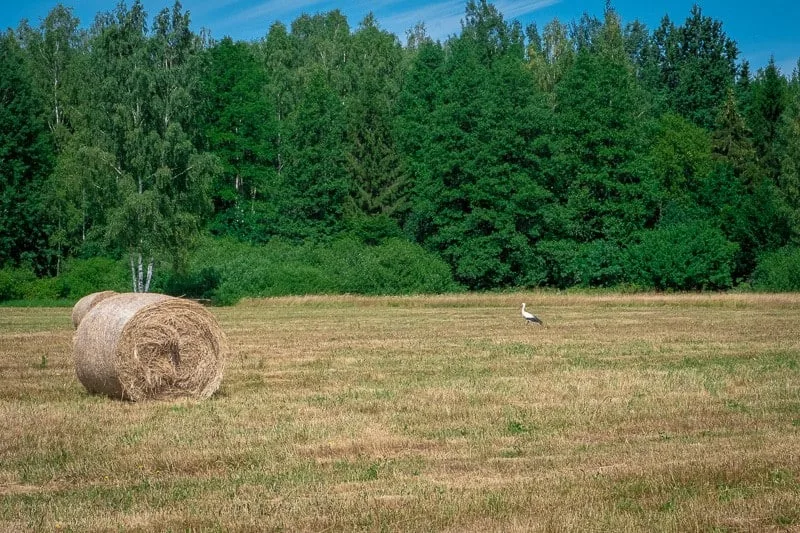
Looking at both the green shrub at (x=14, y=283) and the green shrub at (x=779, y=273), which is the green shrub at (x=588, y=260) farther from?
the green shrub at (x=14, y=283)

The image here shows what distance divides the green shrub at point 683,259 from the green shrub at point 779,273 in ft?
6.76

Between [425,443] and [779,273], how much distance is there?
4849 centimetres

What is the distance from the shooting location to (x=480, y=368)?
20.2 m

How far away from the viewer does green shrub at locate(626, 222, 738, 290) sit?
59688 millimetres

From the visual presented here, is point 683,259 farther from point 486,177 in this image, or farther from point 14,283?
point 14,283

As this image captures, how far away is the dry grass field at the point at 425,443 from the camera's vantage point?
9.05 m

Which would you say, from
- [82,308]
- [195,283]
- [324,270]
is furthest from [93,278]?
[82,308]

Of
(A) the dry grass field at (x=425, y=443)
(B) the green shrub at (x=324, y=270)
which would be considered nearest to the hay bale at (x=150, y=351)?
(A) the dry grass field at (x=425, y=443)

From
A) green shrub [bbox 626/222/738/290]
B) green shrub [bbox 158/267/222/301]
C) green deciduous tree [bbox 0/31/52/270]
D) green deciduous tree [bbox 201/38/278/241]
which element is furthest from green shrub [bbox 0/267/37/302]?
green shrub [bbox 626/222/738/290]

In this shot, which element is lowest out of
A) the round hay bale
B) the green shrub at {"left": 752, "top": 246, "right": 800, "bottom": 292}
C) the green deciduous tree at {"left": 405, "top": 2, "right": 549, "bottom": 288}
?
the green shrub at {"left": 752, "top": 246, "right": 800, "bottom": 292}

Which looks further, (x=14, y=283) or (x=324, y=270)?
(x=324, y=270)

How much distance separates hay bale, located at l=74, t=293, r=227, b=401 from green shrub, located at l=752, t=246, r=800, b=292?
4468 centimetres

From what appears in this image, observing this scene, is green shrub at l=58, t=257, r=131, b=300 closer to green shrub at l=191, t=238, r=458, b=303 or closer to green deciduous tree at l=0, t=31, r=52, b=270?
green shrub at l=191, t=238, r=458, b=303

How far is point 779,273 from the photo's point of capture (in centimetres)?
5622
